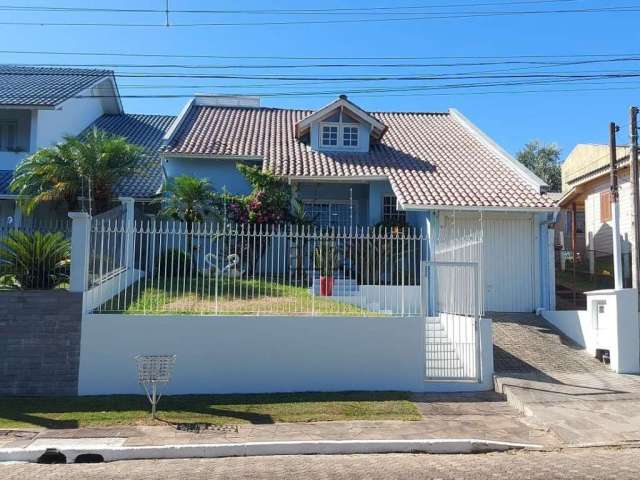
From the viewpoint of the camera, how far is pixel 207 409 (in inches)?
352

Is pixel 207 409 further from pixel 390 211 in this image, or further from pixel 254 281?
pixel 390 211

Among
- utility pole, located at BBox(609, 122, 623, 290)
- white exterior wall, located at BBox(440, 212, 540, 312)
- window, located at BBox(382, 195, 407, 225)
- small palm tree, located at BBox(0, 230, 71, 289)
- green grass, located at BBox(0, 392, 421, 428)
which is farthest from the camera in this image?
window, located at BBox(382, 195, 407, 225)

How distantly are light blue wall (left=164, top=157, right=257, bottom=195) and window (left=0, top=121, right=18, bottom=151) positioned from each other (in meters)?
5.44

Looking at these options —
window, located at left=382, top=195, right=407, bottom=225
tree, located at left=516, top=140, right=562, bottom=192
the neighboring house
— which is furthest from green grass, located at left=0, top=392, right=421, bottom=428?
tree, located at left=516, top=140, right=562, bottom=192

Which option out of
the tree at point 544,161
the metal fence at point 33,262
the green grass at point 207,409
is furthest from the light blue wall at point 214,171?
the tree at point 544,161

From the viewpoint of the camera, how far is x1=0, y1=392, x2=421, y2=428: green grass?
8.31m

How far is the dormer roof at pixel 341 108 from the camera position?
18.2 metres

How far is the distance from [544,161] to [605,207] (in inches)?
832

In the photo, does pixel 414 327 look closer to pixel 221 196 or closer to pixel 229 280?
pixel 229 280

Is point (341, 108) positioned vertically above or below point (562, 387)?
above

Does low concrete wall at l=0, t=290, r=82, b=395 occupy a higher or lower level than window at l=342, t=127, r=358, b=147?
lower

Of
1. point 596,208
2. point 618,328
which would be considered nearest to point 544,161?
point 596,208

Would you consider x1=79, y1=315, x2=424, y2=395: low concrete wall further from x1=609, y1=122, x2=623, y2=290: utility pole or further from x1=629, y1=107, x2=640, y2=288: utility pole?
x1=629, y1=107, x2=640, y2=288: utility pole

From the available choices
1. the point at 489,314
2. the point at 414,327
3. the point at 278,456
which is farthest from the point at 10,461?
the point at 489,314
